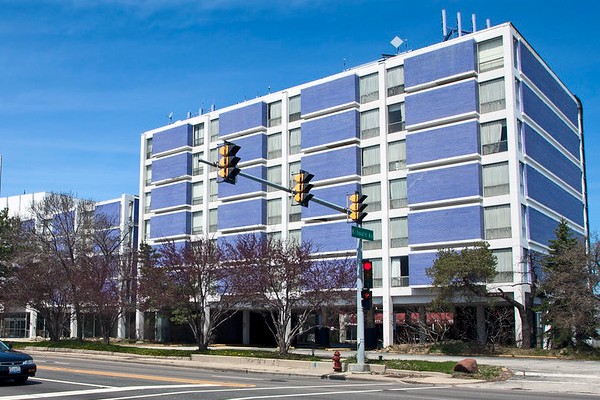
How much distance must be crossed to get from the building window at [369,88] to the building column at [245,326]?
80.4ft

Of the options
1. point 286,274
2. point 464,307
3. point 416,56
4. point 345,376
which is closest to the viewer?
point 345,376

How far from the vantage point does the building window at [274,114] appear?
218 ft

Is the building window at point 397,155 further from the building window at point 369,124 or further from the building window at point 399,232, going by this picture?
the building window at point 399,232

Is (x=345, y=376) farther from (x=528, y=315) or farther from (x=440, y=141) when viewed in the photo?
(x=440, y=141)

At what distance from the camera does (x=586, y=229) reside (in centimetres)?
6544

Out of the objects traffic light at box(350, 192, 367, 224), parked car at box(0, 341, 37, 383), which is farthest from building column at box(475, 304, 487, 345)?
parked car at box(0, 341, 37, 383)

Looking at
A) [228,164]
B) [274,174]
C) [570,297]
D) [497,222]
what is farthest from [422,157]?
[228,164]

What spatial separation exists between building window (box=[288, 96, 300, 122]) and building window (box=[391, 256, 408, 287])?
1755cm

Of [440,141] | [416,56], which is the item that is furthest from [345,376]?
[416,56]

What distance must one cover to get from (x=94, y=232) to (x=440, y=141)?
32.5m

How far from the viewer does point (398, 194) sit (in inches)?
2223

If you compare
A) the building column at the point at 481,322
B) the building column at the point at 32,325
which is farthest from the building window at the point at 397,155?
the building column at the point at 32,325

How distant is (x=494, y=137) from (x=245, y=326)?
31564 millimetres

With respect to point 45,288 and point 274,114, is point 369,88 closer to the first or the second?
point 274,114
